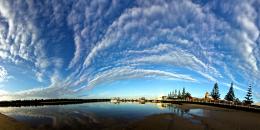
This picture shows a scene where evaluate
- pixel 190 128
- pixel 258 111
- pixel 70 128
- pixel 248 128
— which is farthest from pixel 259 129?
pixel 258 111

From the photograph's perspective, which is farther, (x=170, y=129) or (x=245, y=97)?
(x=245, y=97)

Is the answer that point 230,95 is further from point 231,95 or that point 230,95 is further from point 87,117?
point 87,117

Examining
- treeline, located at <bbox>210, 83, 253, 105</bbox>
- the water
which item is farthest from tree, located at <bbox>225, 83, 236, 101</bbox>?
the water

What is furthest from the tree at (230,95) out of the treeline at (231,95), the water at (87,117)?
the water at (87,117)

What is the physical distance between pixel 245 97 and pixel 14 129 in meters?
113

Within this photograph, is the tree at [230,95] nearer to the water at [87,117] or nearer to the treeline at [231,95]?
the treeline at [231,95]

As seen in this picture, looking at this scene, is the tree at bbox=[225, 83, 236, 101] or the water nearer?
the water

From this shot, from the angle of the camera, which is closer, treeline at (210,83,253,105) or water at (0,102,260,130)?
water at (0,102,260,130)

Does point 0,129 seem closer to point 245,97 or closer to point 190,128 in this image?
point 190,128

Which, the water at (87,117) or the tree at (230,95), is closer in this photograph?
the water at (87,117)

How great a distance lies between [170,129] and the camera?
21.5m

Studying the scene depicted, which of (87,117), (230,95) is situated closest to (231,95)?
(230,95)

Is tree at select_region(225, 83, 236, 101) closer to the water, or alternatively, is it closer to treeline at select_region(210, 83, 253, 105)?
treeline at select_region(210, 83, 253, 105)

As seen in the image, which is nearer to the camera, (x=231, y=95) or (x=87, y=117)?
(x=87, y=117)
